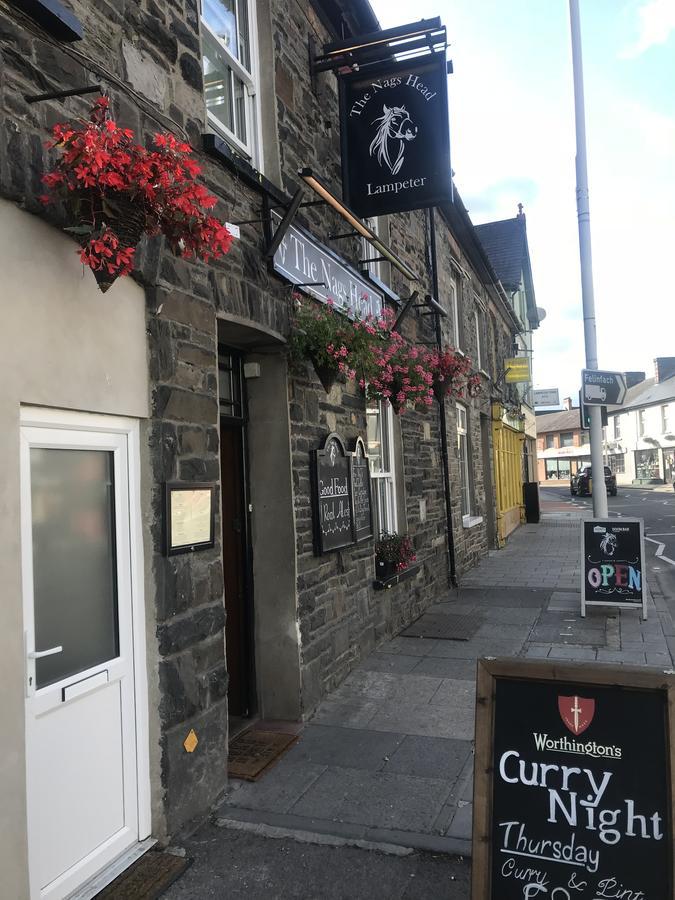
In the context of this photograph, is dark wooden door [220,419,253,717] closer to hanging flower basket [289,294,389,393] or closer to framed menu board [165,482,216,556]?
hanging flower basket [289,294,389,393]

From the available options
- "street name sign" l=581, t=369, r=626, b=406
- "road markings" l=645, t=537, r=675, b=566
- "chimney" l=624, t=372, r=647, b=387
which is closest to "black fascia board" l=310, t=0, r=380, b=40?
"street name sign" l=581, t=369, r=626, b=406

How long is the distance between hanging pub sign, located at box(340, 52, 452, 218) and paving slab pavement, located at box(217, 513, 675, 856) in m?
4.22

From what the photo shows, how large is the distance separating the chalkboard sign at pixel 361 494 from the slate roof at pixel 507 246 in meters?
19.1

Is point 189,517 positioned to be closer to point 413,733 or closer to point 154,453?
point 154,453

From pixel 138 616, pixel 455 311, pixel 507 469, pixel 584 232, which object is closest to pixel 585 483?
pixel 507 469

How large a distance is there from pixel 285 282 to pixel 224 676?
293 centimetres

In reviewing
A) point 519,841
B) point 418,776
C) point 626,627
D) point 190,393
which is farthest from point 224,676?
point 626,627

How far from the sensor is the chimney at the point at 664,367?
175 ft

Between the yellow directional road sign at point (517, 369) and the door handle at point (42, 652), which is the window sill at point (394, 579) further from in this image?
the yellow directional road sign at point (517, 369)

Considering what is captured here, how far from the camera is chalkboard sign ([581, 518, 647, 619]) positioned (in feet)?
26.1

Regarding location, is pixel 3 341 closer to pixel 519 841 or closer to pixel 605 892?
pixel 519 841

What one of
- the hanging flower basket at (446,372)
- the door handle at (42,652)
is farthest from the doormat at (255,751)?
the hanging flower basket at (446,372)

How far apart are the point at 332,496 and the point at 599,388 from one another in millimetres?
4411

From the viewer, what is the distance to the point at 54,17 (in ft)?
9.75
